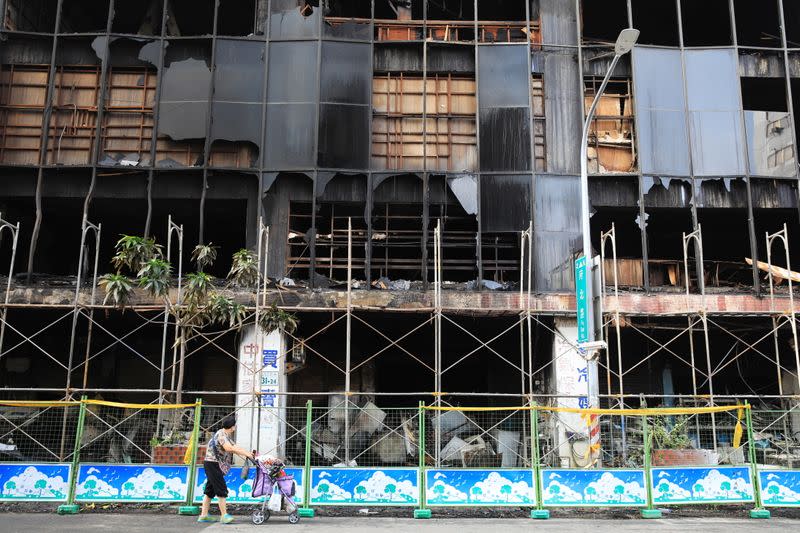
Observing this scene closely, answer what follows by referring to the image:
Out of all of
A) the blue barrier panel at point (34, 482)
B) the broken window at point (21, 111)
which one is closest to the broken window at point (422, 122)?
the broken window at point (21, 111)

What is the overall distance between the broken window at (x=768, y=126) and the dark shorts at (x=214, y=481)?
18055 millimetres

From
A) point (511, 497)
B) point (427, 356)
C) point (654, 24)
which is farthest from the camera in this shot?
point (654, 24)

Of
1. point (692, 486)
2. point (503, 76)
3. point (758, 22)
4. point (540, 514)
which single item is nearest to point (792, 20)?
point (758, 22)

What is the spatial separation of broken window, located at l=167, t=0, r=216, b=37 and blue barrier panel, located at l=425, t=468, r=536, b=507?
1865 cm

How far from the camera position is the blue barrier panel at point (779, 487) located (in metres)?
13.6

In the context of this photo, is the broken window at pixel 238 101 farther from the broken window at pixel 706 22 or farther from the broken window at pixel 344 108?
the broken window at pixel 706 22

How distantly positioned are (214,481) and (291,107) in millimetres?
12565

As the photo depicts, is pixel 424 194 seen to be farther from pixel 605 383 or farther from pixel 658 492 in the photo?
pixel 658 492

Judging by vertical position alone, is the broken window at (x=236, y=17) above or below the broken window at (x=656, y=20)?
below

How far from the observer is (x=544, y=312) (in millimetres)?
19844

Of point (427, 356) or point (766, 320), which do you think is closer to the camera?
point (766, 320)

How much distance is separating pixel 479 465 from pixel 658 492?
6.21m

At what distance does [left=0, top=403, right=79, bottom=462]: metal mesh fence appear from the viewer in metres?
16.8

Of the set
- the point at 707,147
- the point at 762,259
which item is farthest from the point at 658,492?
the point at 762,259
